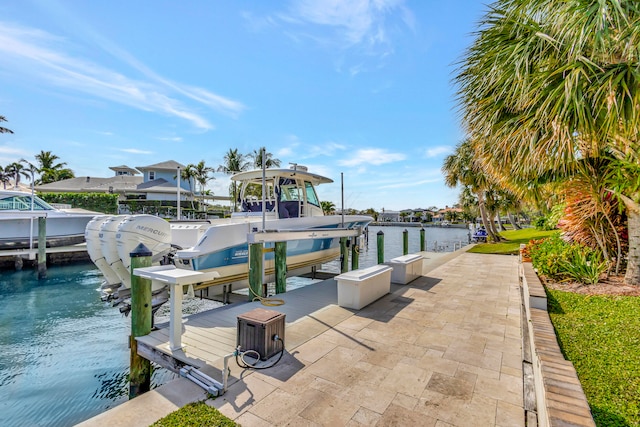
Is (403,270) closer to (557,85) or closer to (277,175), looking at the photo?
(557,85)

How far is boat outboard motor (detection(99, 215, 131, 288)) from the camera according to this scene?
6.34 meters

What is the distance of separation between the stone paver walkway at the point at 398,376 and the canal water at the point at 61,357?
3493 mm

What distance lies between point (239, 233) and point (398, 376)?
513 centimetres

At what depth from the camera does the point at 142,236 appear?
638 cm

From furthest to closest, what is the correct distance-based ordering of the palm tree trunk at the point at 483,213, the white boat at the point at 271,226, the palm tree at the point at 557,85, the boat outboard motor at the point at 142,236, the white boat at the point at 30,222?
the palm tree trunk at the point at 483,213 < the white boat at the point at 30,222 < the white boat at the point at 271,226 < the boat outboard motor at the point at 142,236 < the palm tree at the point at 557,85

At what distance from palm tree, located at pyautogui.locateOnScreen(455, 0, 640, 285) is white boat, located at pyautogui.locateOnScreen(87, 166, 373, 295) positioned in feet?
16.0

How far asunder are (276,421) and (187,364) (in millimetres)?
1613

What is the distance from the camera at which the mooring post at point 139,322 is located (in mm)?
4242

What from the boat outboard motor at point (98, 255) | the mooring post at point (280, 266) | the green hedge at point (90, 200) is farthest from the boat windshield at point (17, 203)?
the mooring post at point (280, 266)

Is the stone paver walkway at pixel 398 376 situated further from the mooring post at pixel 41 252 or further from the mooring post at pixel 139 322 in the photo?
the mooring post at pixel 41 252

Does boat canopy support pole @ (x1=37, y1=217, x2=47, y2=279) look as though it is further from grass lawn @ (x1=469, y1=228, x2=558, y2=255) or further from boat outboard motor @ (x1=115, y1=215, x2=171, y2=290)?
grass lawn @ (x1=469, y1=228, x2=558, y2=255)

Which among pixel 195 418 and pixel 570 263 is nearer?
pixel 195 418

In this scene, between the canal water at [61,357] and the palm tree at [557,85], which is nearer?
the palm tree at [557,85]

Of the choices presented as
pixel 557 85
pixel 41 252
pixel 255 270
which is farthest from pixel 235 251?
pixel 41 252
